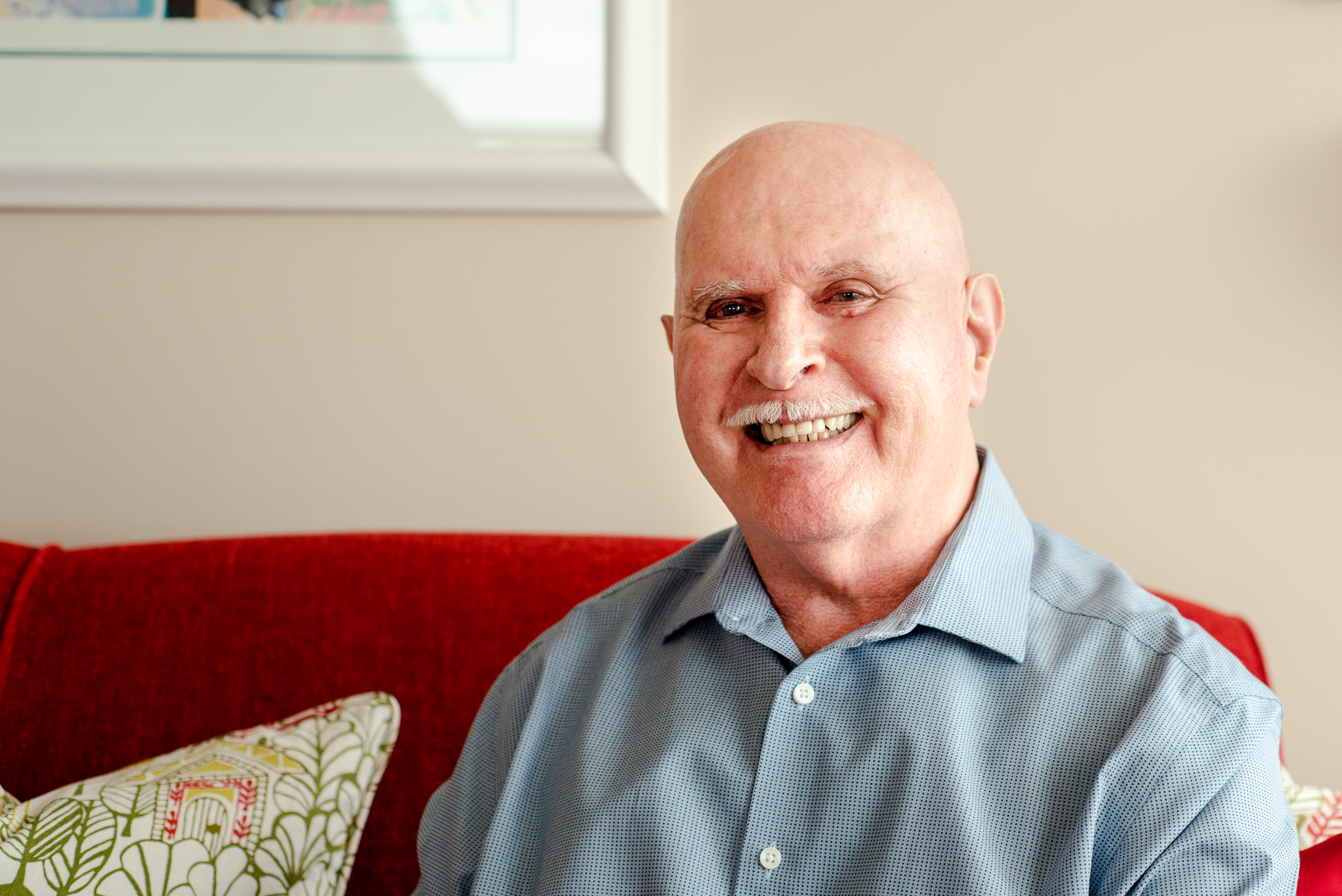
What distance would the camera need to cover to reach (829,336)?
985 mm

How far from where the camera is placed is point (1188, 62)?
59.4 inches

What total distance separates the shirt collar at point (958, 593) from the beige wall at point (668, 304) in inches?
19.9

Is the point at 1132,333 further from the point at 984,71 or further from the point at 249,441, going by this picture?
the point at 249,441

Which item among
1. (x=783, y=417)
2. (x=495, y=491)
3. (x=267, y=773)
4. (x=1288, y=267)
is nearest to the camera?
(x=783, y=417)

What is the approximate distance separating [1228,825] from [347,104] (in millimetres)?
1389

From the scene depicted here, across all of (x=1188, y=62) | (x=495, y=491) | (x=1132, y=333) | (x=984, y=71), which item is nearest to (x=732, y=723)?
(x=495, y=491)

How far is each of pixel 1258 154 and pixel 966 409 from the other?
2.61 feet

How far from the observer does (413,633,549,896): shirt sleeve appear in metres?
1.09

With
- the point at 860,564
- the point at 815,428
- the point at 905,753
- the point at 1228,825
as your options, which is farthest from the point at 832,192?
the point at 1228,825

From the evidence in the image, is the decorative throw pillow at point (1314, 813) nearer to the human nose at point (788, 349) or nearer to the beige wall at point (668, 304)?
the beige wall at point (668, 304)

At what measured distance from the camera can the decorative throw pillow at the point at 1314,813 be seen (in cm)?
110

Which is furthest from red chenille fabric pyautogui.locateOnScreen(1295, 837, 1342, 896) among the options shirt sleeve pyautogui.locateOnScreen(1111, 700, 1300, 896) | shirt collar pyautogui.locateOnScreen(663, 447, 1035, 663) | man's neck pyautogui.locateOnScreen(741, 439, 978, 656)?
man's neck pyautogui.locateOnScreen(741, 439, 978, 656)

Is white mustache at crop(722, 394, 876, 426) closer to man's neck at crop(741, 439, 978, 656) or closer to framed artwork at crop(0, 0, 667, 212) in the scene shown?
man's neck at crop(741, 439, 978, 656)

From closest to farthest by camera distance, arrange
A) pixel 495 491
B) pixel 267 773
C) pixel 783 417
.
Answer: pixel 783 417, pixel 267 773, pixel 495 491
